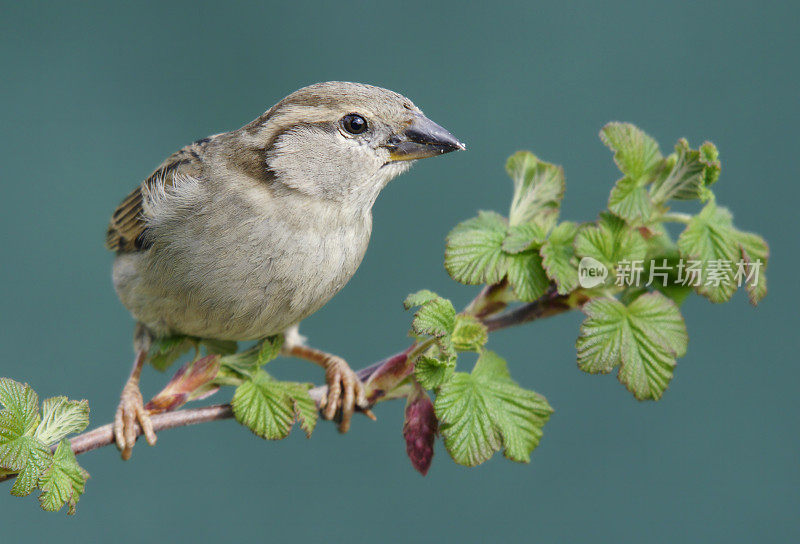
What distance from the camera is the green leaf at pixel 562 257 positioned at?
1.94 meters

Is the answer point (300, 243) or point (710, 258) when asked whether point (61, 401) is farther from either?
point (710, 258)

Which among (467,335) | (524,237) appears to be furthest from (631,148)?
(467,335)

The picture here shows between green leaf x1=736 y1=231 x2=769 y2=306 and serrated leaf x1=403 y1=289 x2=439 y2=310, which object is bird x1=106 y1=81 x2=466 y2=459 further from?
green leaf x1=736 y1=231 x2=769 y2=306

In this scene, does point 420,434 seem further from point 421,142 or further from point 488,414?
point 421,142

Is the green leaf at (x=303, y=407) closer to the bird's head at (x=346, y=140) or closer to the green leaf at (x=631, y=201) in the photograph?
the bird's head at (x=346, y=140)

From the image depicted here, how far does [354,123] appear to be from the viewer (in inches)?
81.8

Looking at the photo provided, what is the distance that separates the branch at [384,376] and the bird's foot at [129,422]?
0.07ft

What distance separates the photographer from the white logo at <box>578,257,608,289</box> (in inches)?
78.6

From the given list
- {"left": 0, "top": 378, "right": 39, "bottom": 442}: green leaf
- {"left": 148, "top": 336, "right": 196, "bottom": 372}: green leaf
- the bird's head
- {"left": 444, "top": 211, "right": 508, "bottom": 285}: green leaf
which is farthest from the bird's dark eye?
{"left": 0, "top": 378, "right": 39, "bottom": 442}: green leaf

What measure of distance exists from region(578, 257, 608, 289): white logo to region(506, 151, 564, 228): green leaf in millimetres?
167

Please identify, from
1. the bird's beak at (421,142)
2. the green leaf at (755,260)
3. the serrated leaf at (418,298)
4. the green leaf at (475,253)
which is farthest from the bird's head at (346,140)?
the green leaf at (755,260)

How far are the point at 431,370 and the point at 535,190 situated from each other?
0.64 m

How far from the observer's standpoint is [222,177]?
2.21m

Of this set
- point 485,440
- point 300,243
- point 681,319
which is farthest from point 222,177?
point 681,319
